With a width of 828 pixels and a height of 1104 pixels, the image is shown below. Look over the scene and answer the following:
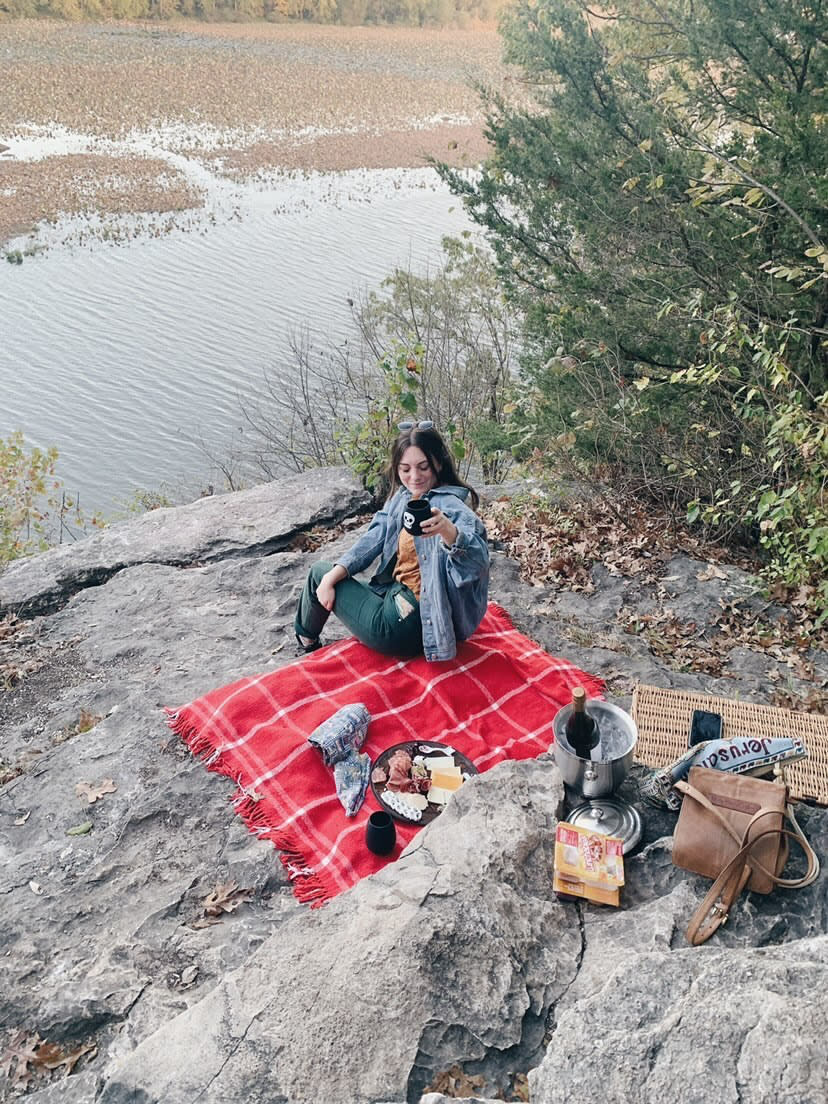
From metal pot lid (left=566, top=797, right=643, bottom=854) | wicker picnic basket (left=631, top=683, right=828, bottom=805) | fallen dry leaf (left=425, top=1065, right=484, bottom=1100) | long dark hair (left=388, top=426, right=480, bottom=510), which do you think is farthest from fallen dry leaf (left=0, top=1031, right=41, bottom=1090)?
long dark hair (left=388, top=426, right=480, bottom=510)

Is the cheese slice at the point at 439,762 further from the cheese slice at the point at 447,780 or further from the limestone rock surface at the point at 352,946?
the limestone rock surface at the point at 352,946

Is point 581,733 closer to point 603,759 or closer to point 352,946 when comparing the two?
point 603,759

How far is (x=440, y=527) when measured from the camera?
13.3 ft

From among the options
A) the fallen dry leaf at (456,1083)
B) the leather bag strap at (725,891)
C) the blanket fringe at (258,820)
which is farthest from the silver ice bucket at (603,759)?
the blanket fringe at (258,820)

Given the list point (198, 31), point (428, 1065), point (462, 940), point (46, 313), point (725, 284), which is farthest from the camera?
point (198, 31)

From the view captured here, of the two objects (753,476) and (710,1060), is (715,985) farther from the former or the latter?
(753,476)

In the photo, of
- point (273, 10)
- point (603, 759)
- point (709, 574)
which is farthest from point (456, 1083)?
point (273, 10)

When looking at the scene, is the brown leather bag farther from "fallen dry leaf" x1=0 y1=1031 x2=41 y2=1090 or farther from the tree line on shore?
the tree line on shore

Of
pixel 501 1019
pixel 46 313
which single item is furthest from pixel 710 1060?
pixel 46 313

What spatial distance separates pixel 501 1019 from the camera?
6.86 ft

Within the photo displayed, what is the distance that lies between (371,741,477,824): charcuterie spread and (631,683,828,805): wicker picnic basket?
91 cm

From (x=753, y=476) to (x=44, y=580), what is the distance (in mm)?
5003

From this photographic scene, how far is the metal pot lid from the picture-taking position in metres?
2.56

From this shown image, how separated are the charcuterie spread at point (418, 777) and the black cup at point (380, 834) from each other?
191 mm
